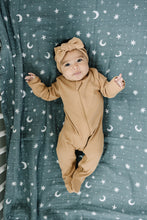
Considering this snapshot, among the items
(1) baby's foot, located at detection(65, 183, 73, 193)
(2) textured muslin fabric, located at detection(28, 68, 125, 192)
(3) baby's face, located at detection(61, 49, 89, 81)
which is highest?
(3) baby's face, located at detection(61, 49, 89, 81)

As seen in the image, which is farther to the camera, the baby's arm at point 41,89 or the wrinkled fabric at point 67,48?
the baby's arm at point 41,89

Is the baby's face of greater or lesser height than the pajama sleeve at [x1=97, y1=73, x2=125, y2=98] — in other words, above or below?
above

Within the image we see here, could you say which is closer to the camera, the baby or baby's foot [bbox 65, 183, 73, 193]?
the baby

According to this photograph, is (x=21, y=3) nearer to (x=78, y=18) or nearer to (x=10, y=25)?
(x=10, y=25)

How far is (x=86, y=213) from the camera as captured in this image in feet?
3.98

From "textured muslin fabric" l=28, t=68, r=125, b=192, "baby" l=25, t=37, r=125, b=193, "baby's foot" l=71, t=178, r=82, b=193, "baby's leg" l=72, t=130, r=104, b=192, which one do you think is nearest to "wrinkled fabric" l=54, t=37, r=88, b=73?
"baby" l=25, t=37, r=125, b=193

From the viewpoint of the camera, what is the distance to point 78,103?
1.10 m

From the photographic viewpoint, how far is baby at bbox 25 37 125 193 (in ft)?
3.45

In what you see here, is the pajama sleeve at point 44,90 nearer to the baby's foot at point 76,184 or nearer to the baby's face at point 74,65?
the baby's face at point 74,65

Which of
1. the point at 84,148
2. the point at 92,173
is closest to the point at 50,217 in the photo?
the point at 92,173

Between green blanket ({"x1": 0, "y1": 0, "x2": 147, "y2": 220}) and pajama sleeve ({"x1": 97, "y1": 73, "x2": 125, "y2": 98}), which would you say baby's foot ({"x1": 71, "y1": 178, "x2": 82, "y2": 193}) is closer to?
green blanket ({"x1": 0, "y1": 0, "x2": 147, "y2": 220})

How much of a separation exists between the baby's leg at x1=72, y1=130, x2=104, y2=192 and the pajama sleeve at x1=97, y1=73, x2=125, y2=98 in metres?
0.24

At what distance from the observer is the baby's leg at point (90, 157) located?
3.69 feet

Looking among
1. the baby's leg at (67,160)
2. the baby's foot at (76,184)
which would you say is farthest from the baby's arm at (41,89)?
the baby's foot at (76,184)
